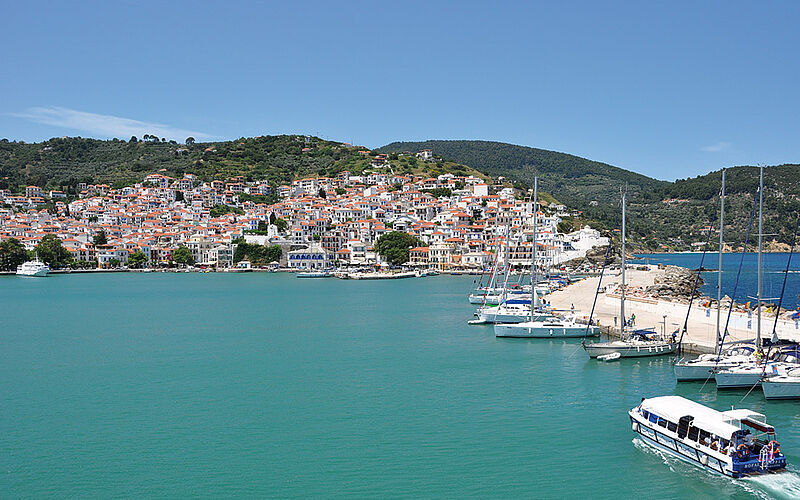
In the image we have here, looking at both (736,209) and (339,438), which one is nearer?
(339,438)

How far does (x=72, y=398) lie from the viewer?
771 inches

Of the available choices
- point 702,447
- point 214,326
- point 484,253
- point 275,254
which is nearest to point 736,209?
point 484,253

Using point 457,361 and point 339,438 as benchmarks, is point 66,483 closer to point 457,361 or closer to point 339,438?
point 339,438

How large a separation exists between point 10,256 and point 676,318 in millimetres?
94350

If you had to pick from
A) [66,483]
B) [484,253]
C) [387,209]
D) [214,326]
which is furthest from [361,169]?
[66,483]

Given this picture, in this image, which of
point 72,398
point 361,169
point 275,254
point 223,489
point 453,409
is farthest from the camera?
point 361,169

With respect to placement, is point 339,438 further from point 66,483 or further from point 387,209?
point 387,209

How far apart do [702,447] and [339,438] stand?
327 inches

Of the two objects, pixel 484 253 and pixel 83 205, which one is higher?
pixel 83 205

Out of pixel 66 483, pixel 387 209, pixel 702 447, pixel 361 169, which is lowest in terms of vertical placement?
pixel 66 483

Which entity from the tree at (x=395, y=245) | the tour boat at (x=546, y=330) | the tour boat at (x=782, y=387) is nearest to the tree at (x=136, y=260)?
the tree at (x=395, y=245)

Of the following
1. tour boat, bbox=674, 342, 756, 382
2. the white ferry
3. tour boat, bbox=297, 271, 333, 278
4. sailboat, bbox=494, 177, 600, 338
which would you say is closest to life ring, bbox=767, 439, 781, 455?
the white ferry

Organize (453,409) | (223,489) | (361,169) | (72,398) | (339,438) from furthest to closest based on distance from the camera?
1. (361,169)
2. (72,398)
3. (453,409)
4. (339,438)
5. (223,489)

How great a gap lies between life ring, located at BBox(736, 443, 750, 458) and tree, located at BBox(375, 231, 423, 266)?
3164 inches
